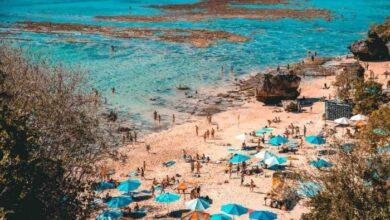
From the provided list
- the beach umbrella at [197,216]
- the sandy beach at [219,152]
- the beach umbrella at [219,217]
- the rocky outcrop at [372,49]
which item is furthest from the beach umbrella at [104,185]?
the rocky outcrop at [372,49]

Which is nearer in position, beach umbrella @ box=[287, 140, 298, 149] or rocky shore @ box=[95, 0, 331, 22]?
beach umbrella @ box=[287, 140, 298, 149]

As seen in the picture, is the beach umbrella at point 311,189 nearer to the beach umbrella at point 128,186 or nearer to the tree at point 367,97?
the beach umbrella at point 128,186

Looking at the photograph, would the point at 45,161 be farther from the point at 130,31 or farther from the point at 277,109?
the point at 130,31

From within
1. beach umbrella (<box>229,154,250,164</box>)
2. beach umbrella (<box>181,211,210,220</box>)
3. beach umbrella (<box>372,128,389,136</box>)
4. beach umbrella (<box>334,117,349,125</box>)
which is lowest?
beach umbrella (<box>181,211,210,220</box>)

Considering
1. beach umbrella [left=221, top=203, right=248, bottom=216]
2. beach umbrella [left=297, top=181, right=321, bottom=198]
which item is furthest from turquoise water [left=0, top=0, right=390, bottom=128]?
beach umbrella [left=297, top=181, right=321, bottom=198]

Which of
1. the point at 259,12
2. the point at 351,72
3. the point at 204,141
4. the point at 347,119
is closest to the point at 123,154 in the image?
the point at 204,141

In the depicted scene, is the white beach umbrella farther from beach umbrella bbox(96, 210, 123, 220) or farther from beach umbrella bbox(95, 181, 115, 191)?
beach umbrella bbox(96, 210, 123, 220)

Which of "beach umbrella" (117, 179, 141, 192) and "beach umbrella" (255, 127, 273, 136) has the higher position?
"beach umbrella" (255, 127, 273, 136)
